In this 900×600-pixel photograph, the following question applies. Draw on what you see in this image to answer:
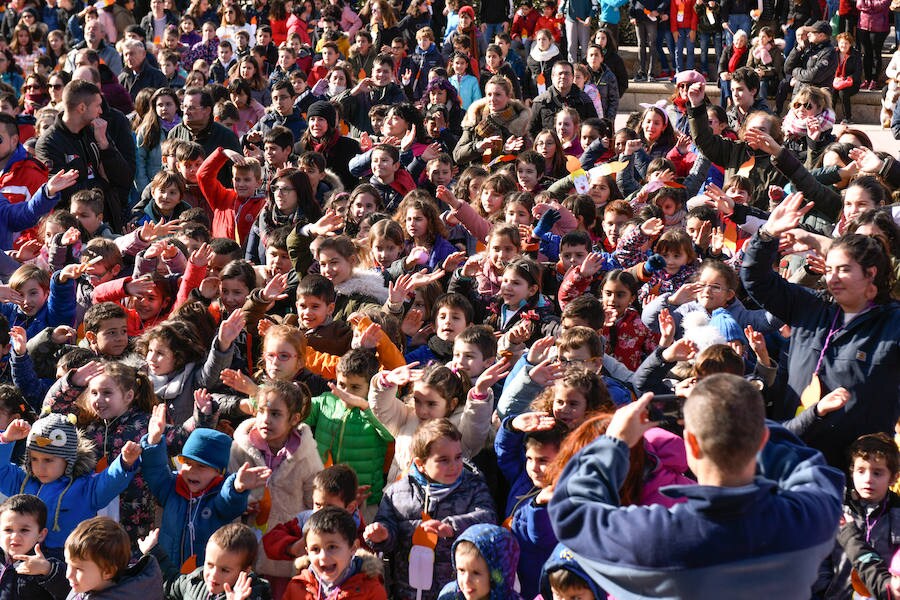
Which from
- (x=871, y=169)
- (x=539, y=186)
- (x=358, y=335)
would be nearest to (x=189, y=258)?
(x=358, y=335)

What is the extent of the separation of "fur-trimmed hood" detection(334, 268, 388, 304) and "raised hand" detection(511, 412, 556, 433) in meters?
2.11

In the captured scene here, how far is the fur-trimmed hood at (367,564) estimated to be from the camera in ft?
14.2

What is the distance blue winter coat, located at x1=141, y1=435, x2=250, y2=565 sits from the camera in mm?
4777

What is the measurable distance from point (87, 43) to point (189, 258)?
7707 millimetres

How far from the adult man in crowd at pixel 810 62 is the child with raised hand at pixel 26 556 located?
29.9 feet

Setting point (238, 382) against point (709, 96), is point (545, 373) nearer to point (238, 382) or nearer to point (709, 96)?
point (238, 382)

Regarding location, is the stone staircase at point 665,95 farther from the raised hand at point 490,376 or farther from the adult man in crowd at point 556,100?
the raised hand at point 490,376

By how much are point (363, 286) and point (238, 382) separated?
1.22 meters

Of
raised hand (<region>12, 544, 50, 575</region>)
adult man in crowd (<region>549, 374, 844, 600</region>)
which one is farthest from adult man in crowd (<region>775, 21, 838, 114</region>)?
adult man in crowd (<region>549, 374, 844, 600</region>)

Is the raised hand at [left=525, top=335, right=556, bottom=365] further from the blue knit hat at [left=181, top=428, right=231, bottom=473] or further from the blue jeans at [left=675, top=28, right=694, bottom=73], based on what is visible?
the blue jeans at [left=675, top=28, right=694, bottom=73]

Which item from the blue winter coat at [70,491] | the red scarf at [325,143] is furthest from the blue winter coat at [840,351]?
the red scarf at [325,143]

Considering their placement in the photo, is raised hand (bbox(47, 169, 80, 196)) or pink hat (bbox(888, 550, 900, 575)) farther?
raised hand (bbox(47, 169, 80, 196))

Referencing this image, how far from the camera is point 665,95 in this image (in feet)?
45.5

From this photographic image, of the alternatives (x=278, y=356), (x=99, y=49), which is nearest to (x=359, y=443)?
(x=278, y=356)
